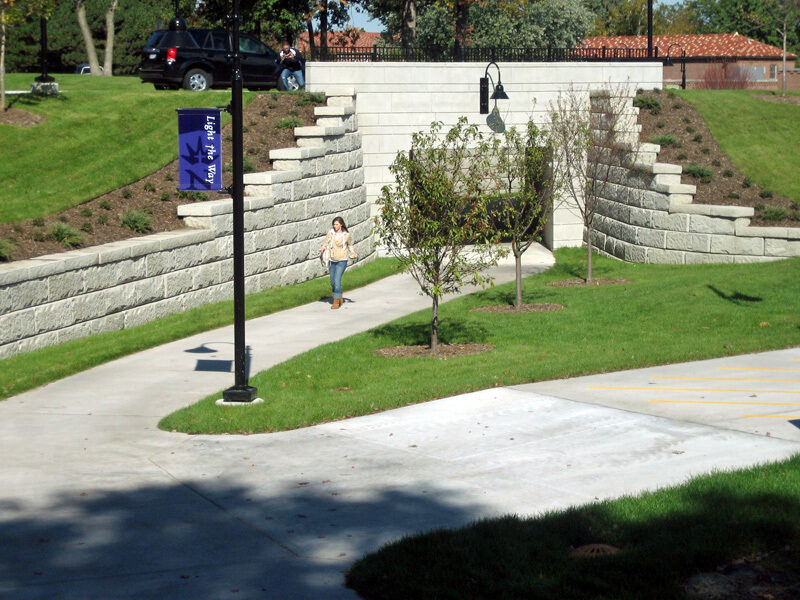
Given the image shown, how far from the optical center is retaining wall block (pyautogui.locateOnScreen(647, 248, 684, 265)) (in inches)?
953

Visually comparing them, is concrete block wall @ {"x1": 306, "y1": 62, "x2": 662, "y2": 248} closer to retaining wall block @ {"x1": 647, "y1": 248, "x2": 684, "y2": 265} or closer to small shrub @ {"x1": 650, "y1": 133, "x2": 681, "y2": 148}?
small shrub @ {"x1": 650, "y1": 133, "x2": 681, "y2": 148}

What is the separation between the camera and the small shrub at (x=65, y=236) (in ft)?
55.5

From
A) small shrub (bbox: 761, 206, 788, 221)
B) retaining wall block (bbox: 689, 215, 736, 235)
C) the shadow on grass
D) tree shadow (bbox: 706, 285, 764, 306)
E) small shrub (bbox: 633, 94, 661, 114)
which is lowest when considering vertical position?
the shadow on grass

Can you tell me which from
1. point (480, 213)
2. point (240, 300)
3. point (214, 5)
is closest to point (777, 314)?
point (480, 213)

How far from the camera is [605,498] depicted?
8.28 meters

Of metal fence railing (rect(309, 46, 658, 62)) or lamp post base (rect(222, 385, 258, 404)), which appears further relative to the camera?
metal fence railing (rect(309, 46, 658, 62))

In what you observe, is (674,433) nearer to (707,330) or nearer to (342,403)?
(342,403)

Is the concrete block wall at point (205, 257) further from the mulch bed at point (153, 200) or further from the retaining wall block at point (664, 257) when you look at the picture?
the retaining wall block at point (664, 257)

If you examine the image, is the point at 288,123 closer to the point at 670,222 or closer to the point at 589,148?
the point at 589,148

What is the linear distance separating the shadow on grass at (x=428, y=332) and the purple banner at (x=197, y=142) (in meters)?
3.97

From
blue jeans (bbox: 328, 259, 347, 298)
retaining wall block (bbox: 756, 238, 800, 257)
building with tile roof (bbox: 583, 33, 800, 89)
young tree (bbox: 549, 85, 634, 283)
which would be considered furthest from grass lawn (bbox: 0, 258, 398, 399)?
building with tile roof (bbox: 583, 33, 800, 89)

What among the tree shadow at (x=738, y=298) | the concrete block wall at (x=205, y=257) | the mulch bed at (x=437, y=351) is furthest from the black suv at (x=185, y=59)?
the tree shadow at (x=738, y=298)

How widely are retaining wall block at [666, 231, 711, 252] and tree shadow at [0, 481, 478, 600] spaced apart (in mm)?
16698

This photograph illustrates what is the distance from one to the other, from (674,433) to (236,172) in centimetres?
572
